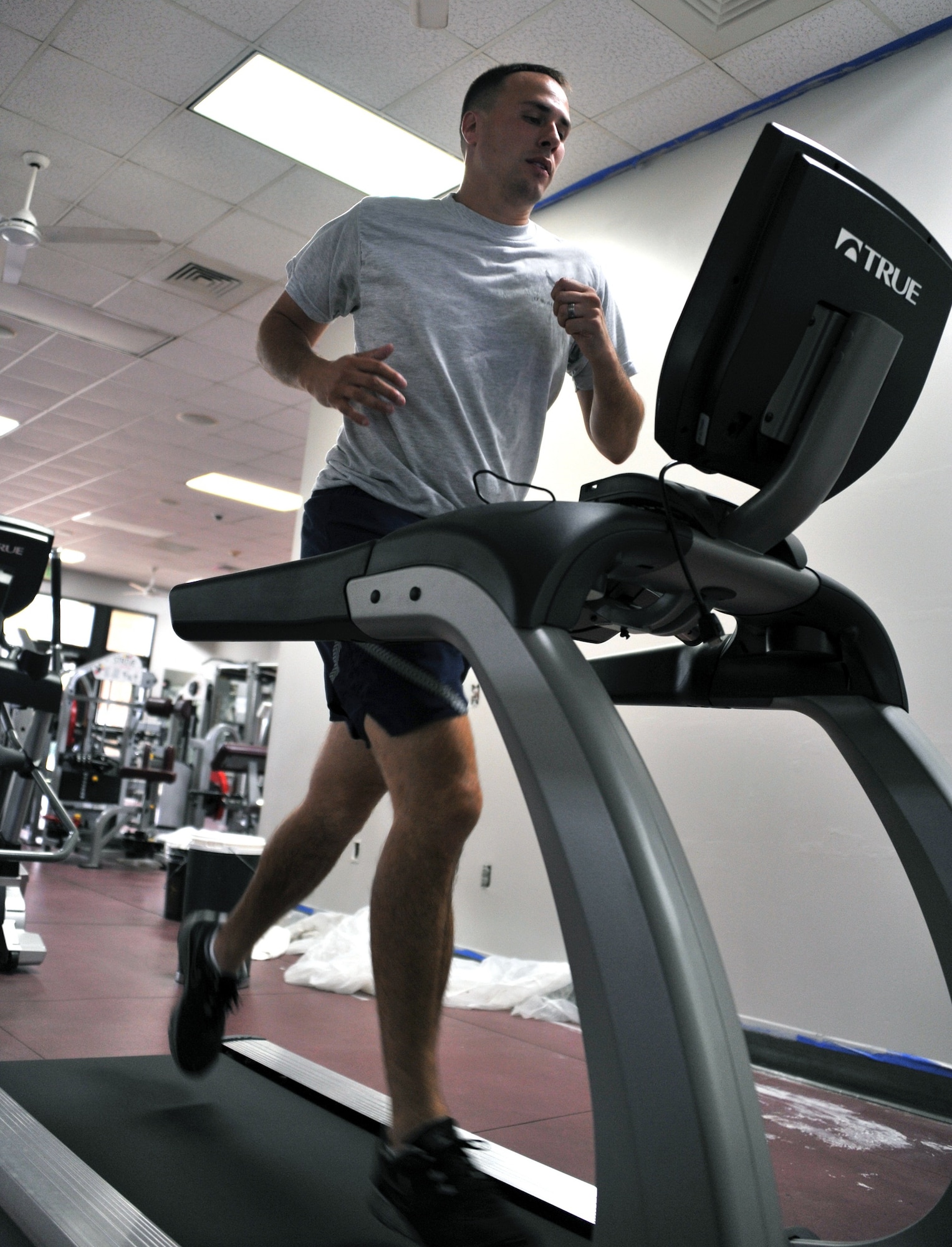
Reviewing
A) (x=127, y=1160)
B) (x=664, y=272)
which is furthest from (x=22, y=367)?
(x=127, y=1160)

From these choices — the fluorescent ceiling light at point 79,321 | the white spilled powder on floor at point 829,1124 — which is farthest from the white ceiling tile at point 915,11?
the fluorescent ceiling light at point 79,321

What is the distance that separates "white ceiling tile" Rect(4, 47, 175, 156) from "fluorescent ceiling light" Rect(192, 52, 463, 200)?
0.23 metres

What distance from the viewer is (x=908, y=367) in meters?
1.05

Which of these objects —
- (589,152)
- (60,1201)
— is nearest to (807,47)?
(589,152)

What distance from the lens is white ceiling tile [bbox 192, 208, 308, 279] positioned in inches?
175

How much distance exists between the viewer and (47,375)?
640 cm

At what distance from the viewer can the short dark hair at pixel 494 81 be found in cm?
150

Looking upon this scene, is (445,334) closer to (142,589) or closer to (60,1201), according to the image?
(60,1201)

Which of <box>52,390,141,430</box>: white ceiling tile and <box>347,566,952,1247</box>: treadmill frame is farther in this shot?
<box>52,390,141,430</box>: white ceiling tile

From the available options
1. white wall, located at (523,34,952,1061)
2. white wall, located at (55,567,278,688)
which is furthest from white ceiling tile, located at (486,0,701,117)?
white wall, located at (55,567,278,688)

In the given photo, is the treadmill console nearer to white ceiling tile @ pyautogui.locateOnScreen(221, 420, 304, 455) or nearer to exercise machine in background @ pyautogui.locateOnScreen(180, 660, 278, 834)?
exercise machine in background @ pyautogui.locateOnScreen(180, 660, 278, 834)

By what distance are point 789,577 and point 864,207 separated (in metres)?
0.35

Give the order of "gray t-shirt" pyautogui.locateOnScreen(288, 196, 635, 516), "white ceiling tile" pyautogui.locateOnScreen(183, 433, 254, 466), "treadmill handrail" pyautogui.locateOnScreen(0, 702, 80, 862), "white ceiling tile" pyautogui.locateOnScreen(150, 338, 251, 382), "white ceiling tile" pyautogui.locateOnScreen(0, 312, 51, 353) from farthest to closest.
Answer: "white ceiling tile" pyautogui.locateOnScreen(183, 433, 254, 466) < "white ceiling tile" pyautogui.locateOnScreen(150, 338, 251, 382) < "white ceiling tile" pyautogui.locateOnScreen(0, 312, 51, 353) < "treadmill handrail" pyautogui.locateOnScreen(0, 702, 80, 862) < "gray t-shirt" pyautogui.locateOnScreen(288, 196, 635, 516)

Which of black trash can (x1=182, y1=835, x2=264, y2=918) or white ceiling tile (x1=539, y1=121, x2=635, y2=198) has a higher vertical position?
white ceiling tile (x1=539, y1=121, x2=635, y2=198)
